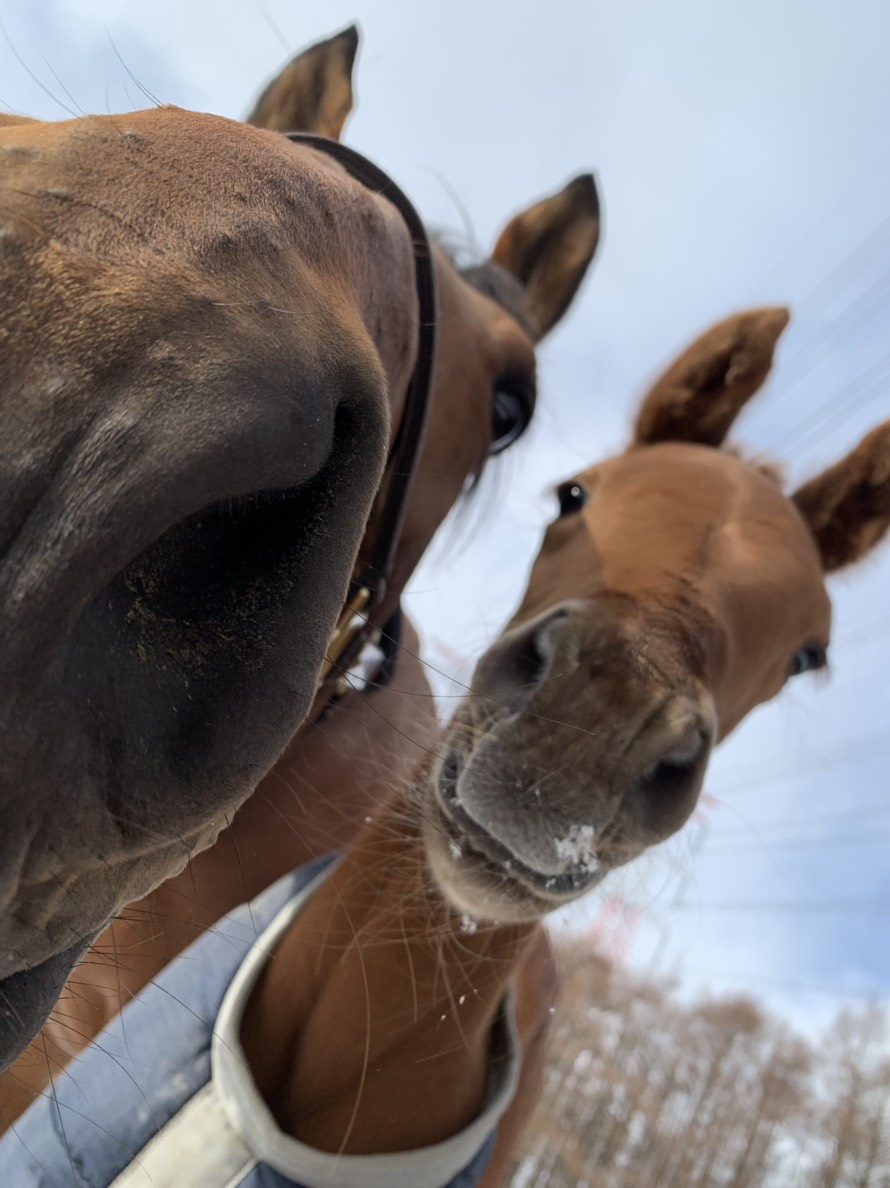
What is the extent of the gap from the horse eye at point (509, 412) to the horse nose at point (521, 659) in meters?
0.47

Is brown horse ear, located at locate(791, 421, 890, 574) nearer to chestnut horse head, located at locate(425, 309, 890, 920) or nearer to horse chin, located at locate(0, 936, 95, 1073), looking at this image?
chestnut horse head, located at locate(425, 309, 890, 920)

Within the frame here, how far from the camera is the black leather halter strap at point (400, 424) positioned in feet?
4.19

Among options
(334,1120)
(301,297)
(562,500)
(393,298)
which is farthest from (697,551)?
(334,1120)

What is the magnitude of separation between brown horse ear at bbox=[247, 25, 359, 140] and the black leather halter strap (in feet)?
2.06

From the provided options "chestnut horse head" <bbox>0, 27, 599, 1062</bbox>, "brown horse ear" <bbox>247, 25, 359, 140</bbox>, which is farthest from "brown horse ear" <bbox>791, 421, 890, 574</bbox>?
"chestnut horse head" <bbox>0, 27, 599, 1062</bbox>

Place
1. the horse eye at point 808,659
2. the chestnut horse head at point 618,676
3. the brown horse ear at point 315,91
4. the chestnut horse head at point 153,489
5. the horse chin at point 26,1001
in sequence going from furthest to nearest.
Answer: the horse eye at point 808,659 < the brown horse ear at point 315,91 < the chestnut horse head at point 618,676 < the horse chin at point 26,1001 < the chestnut horse head at point 153,489

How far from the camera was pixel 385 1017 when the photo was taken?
1448mm

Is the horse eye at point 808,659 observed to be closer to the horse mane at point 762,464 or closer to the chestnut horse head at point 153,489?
the horse mane at point 762,464

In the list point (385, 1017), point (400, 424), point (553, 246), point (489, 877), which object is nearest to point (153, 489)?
point (400, 424)

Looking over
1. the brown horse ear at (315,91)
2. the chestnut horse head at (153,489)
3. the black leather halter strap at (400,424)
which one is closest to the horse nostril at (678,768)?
the black leather halter strap at (400,424)

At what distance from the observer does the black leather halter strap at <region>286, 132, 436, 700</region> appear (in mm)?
1277

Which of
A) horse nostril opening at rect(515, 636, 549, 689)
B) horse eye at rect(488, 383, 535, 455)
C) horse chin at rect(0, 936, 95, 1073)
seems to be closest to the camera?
horse chin at rect(0, 936, 95, 1073)

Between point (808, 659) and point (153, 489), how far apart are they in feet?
6.17

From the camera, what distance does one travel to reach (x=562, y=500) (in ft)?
6.58
